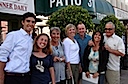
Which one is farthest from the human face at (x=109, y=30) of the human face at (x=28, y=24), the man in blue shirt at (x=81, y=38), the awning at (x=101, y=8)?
the awning at (x=101, y=8)

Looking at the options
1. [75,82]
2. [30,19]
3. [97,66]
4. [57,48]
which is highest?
[30,19]

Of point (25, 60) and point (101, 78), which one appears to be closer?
point (25, 60)

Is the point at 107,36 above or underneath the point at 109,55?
above

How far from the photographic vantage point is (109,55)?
230 inches

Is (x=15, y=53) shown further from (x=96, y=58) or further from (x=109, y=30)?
(x=109, y=30)

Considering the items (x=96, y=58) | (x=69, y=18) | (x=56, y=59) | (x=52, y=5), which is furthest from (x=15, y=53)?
(x=52, y=5)

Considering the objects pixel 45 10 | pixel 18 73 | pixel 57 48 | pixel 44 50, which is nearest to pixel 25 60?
pixel 18 73

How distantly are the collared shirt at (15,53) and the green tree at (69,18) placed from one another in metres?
2.32

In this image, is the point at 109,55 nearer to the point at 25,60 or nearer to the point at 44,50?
the point at 44,50

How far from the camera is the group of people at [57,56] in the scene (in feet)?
13.5

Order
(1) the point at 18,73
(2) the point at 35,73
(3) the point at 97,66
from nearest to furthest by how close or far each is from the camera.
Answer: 1. (1) the point at 18,73
2. (2) the point at 35,73
3. (3) the point at 97,66

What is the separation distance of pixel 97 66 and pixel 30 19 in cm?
211

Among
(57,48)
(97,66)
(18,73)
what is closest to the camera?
(18,73)

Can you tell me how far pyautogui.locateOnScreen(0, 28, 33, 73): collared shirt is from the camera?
160 inches
